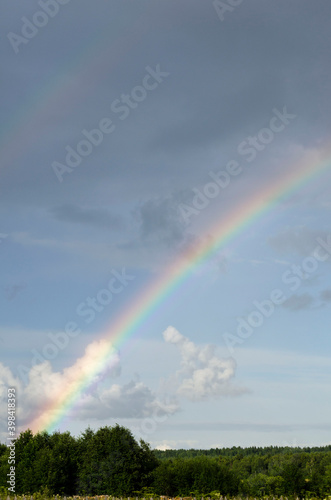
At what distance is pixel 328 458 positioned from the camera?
119250 mm

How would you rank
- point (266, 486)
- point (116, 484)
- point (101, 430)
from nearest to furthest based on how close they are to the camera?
1. point (116, 484)
2. point (101, 430)
3. point (266, 486)

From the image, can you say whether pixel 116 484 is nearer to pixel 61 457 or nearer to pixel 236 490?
pixel 61 457

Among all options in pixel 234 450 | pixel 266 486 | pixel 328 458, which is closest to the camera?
pixel 266 486

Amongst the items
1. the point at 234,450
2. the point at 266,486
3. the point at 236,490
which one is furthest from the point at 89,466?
the point at 234,450

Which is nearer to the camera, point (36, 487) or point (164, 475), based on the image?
point (164, 475)

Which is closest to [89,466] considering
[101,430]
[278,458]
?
[101,430]

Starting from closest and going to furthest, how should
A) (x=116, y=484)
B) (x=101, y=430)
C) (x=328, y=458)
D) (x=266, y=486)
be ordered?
(x=116, y=484)
(x=101, y=430)
(x=266, y=486)
(x=328, y=458)

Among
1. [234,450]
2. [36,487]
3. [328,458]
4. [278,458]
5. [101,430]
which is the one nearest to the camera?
[101,430]

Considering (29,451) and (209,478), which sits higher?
(29,451)

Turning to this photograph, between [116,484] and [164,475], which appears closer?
[116,484]

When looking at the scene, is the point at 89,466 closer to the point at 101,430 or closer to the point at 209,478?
the point at 101,430

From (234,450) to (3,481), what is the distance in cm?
15077

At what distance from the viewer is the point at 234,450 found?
194 m

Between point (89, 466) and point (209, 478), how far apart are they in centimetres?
1080
